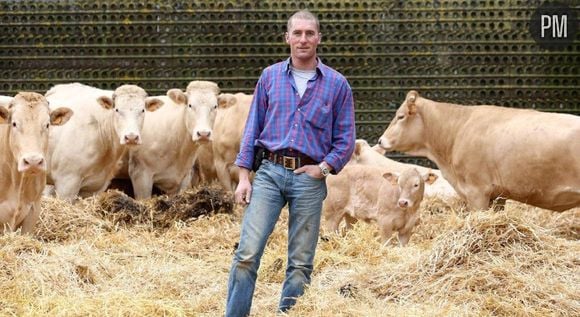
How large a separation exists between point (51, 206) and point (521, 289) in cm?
455

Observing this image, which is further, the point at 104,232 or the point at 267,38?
the point at 267,38

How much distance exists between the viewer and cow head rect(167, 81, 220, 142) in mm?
11227

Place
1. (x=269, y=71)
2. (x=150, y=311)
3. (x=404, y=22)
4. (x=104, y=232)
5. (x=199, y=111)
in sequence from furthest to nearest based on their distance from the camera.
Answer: (x=404, y=22)
(x=199, y=111)
(x=104, y=232)
(x=150, y=311)
(x=269, y=71)

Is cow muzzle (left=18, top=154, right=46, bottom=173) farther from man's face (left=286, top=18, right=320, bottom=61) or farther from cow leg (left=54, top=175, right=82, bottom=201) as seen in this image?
man's face (left=286, top=18, right=320, bottom=61)

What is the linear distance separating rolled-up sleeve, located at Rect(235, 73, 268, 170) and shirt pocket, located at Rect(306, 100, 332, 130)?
27cm

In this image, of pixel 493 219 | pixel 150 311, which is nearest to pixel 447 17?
pixel 493 219

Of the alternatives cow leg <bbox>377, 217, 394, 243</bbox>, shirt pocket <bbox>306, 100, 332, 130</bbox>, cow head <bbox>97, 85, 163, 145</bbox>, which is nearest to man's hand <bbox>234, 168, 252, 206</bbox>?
shirt pocket <bbox>306, 100, 332, 130</bbox>

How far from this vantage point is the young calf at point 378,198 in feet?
30.8

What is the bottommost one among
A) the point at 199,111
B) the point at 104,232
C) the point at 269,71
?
the point at 104,232

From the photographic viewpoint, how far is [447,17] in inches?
521

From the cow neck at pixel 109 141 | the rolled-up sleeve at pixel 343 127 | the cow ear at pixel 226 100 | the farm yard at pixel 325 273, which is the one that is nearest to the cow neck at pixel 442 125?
the farm yard at pixel 325 273

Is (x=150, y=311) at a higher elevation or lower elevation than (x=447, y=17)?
lower

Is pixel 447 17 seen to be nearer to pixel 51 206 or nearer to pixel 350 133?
pixel 51 206

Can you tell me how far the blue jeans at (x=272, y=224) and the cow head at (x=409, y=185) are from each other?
294 centimetres
